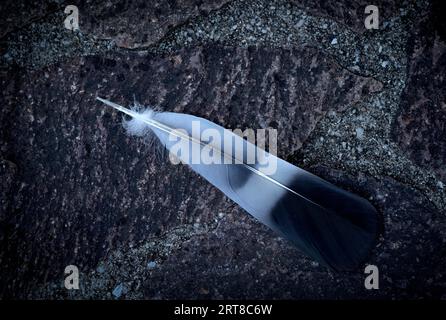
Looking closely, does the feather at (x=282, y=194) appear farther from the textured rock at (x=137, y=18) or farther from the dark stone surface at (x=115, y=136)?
the textured rock at (x=137, y=18)

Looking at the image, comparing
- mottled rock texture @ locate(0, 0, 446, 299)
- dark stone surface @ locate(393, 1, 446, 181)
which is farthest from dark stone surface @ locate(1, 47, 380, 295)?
dark stone surface @ locate(393, 1, 446, 181)

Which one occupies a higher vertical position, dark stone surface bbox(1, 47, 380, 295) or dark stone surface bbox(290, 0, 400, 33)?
dark stone surface bbox(290, 0, 400, 33)

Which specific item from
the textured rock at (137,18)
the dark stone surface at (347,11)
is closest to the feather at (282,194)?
the textured rock at (137,18)

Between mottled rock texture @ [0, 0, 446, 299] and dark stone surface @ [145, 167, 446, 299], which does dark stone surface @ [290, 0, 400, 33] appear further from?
dark stone surface @ [145, 167, 446, 299]

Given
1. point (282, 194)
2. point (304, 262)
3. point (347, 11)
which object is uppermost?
point (347, 11)

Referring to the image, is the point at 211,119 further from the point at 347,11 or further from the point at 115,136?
the point at 347,11

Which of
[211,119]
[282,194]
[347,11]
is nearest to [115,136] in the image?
[211,119]
